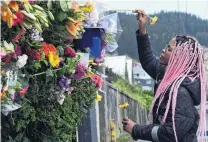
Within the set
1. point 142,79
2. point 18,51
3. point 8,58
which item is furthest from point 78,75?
point 142,79

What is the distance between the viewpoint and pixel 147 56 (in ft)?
12.7

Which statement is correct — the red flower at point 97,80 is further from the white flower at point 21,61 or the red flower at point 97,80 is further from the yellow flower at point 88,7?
the white flower at point 21,61

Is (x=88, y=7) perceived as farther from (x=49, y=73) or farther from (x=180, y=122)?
(x=180, y=122)

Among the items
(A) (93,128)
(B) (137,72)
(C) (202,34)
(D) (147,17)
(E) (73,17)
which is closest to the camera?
(E) (73,17)

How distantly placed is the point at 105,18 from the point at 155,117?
2.86 ft

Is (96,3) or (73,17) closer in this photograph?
(73,17)

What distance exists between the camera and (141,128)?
11.2ft

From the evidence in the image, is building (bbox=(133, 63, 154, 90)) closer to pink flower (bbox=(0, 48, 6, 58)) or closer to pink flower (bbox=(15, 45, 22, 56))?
pink flower (bbox=(15, 45, 22, 56))

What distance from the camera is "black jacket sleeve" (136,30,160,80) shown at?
12.6 ft

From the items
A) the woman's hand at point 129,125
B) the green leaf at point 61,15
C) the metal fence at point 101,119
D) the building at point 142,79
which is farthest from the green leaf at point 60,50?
the building at point 142,79

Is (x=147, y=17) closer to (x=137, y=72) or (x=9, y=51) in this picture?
(x=9, y=51)

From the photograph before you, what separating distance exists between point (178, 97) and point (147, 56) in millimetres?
700

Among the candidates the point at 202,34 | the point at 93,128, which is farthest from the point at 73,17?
the point at 202,34

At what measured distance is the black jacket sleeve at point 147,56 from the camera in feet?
12.6
